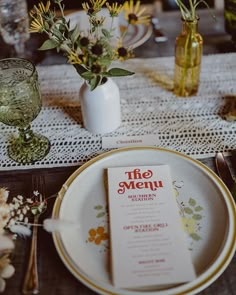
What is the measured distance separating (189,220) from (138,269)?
144 mm

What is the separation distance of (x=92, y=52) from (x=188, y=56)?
35 cm

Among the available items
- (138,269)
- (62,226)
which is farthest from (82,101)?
(138,269)

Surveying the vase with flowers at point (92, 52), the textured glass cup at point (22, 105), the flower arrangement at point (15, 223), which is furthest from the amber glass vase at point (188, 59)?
the flower arrangement at point (15, 223)

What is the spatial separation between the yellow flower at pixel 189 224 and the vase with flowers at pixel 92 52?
0.31 meters

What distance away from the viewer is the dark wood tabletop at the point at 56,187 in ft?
2.10

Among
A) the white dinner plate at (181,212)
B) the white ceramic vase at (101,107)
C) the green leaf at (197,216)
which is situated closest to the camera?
the white dinner plate at (181,212)

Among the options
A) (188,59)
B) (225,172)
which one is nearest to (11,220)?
(225,172)

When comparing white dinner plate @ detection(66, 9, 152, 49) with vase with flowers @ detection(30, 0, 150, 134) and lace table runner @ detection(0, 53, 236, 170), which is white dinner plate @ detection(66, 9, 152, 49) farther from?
vase with flowers @ detection(30, 0, 150, 134)

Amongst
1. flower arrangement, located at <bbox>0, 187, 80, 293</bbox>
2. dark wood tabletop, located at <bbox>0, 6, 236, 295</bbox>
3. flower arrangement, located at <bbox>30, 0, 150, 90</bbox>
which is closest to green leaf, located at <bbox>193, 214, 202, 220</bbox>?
dark wood tabletop, located at <bbox>0, 6, 236, 295</bbox>

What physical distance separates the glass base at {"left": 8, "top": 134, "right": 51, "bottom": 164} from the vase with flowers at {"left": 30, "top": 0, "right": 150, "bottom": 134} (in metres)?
0.12

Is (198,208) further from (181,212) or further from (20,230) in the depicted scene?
(20,230)

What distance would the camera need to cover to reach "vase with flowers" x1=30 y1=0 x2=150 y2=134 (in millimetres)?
752

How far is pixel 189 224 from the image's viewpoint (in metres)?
0.71

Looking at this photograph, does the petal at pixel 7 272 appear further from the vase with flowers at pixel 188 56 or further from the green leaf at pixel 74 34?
the vase with flowers at pixel 188 56
